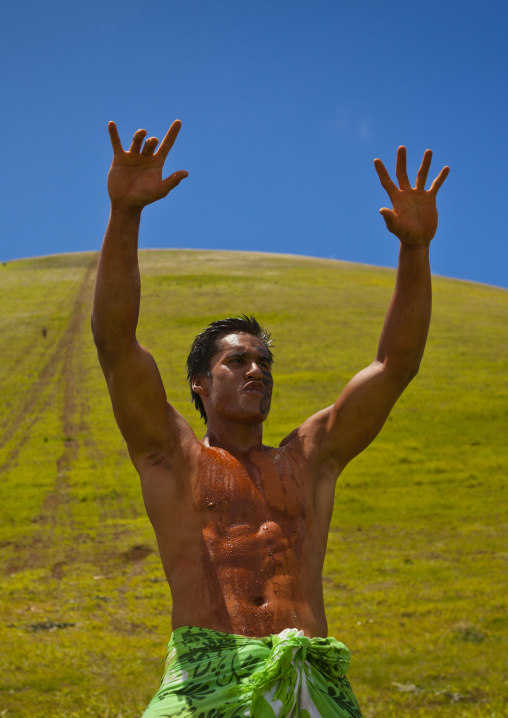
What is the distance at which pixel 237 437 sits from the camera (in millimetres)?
3746

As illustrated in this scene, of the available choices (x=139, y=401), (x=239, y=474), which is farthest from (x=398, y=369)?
(x=139, y=401)

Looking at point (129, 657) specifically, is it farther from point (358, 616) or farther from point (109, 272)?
point (109, 272)

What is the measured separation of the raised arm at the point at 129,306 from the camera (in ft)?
10.9

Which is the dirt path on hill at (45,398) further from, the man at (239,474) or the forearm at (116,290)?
the forearm at (116,290)

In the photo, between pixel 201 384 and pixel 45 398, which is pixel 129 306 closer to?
pixel 201 384

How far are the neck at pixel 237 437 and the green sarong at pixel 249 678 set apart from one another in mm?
967

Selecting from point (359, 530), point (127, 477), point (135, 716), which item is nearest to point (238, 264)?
point (127, 477)

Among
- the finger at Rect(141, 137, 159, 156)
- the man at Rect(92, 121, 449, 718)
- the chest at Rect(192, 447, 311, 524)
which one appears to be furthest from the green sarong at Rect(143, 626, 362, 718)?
the finger at Rect(141, 137, 159, 156)

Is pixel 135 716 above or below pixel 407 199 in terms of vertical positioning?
below

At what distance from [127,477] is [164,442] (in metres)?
18.8

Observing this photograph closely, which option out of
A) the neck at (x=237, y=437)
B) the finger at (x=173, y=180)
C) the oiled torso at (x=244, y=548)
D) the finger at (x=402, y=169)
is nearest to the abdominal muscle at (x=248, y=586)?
the oiled torso at (x=244, y=548)

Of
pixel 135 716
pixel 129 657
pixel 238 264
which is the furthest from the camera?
pixel 238 264

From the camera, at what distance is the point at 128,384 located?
11.0 feet

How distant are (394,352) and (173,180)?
4.62 ft
